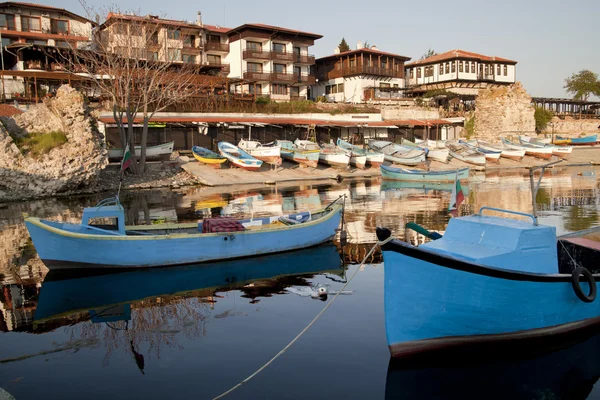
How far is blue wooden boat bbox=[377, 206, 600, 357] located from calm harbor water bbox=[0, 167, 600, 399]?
20.3 inches

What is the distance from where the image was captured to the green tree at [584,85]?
8559cm

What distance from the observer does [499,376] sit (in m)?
7.98

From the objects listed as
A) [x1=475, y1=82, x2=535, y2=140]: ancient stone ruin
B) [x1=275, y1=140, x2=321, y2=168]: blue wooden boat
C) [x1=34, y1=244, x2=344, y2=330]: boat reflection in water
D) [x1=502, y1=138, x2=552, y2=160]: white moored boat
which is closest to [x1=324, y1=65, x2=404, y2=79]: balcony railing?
[x1=475, y1=82, x2=535, y2=140]: ancient stone ruin

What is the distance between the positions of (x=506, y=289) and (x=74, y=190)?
30133mm

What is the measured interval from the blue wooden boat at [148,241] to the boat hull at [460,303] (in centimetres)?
744

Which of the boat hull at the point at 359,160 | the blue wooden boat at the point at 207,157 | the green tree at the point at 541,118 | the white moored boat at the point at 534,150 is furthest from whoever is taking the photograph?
the green tree at the point at 541,118

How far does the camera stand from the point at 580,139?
222ft

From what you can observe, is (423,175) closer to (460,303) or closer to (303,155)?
(303,155)

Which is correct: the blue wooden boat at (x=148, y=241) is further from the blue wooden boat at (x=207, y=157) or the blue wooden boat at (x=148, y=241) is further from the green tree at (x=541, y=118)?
the green tree at (x=541, y=118)

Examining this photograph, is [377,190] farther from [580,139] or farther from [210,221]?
[580,139]

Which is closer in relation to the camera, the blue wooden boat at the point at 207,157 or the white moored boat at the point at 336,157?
the blue wooden boat at the point at 207,157

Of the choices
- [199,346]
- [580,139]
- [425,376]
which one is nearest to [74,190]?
[199,346]

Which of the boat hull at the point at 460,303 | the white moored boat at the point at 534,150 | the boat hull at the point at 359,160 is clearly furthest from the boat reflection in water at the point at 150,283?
the white moored boat at the point at 534,150

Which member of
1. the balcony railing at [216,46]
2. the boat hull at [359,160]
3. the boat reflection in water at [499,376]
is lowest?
the boat reflection in water at [499,376]
